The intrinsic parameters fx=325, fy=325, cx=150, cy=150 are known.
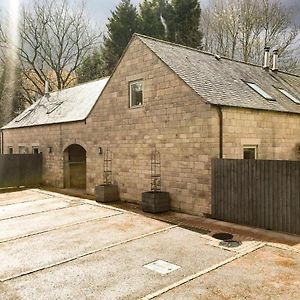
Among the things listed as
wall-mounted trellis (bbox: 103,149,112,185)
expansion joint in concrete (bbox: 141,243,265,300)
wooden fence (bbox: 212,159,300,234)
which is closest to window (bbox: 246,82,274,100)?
wooden fence (bbox: 212,159,300,234)

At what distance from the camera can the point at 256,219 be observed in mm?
10156

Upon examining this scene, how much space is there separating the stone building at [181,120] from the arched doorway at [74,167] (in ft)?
2.37

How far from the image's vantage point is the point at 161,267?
22.7 feet

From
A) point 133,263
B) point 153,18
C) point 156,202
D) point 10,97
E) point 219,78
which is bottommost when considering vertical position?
point 133,263

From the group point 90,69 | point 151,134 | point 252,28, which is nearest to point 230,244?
point 151,134

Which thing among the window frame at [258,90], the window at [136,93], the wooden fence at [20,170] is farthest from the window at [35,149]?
the window frame at [258,90]

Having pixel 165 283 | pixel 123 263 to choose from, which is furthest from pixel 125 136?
pixel 165 283

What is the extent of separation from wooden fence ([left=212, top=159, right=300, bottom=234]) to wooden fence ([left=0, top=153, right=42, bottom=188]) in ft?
45.4

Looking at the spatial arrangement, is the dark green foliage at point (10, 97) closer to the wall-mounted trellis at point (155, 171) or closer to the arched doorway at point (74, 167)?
the arched doorway at point (74, 167)

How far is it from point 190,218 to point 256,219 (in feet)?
7.48

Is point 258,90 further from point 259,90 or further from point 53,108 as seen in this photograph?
point 53,108

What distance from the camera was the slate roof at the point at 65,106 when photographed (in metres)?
19.3

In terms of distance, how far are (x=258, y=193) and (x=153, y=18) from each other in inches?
1240

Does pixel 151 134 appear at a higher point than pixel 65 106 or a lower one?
lower
